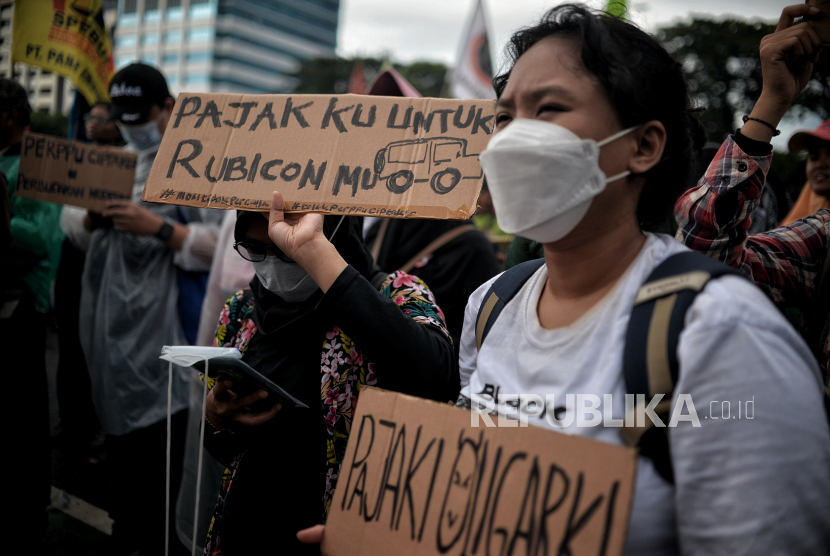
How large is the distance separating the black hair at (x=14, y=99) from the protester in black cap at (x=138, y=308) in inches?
20.5

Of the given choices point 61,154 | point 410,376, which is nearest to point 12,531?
point 61,154

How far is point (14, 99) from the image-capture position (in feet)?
12.4

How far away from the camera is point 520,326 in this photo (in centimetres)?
140

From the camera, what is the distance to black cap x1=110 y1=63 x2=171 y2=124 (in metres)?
4.01

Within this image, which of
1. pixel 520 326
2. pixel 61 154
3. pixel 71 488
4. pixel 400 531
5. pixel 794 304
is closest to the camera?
pixel 400 531

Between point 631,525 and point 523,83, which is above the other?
point 523,83

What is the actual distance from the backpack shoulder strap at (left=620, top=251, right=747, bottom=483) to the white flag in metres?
9.11

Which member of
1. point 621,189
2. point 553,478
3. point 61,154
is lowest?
point 553,478

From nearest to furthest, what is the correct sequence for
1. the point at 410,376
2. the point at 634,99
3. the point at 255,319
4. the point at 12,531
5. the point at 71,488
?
the point at 634,99
the point at 410,376
the point at 255,319
the point at 12,531
the point at 71,488

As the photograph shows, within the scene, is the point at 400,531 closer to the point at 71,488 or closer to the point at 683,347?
the point at 683,347

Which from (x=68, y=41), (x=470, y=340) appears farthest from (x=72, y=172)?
(x=470, y=340)

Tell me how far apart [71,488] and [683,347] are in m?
4.28

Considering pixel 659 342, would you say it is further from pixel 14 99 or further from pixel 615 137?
pixel 14 99

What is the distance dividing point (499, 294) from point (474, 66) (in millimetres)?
9352
